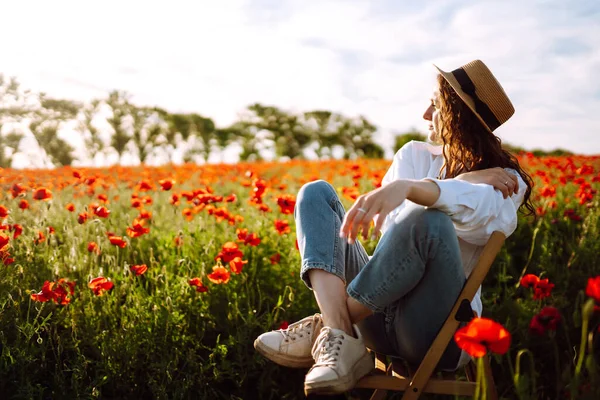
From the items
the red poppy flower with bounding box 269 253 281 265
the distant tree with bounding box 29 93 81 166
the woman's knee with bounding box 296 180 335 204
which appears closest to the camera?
the woman's knee with bounding box 296 180 335 204

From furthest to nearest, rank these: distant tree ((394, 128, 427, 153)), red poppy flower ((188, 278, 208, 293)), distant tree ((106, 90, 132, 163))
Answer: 1. distant tree ((106, 90, 132, 163))
2. distant tree ((394, 128, 427, 153))
3. red poppy flower ((188, 278, 208, 293))

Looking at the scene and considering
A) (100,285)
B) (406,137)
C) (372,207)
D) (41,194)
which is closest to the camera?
(372,207)

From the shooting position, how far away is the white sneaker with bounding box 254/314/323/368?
202cm

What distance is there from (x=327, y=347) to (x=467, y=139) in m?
0.98

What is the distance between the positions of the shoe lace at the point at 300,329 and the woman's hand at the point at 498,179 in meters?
0.72

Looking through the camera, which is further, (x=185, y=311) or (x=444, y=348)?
(x=185, y=311)

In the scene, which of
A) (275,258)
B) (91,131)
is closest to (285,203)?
(275,258)

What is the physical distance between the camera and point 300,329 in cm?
207

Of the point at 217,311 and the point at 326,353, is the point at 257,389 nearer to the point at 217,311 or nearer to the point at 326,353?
the point at 217,311

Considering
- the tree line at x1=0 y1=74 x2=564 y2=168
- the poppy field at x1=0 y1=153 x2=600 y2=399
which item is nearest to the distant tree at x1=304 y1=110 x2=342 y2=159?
the tree line at x1=0 y1=74 x2=564 y2=168

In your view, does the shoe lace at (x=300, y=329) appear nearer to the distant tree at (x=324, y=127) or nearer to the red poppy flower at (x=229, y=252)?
the red poppy flower at (x=229, y=252)

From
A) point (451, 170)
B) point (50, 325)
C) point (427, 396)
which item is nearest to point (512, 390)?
point (427, 396)

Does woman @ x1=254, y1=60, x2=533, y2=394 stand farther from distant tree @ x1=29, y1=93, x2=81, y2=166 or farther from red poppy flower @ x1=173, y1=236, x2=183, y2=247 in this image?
distant tree @ x1=29, y1=93, x2=81, y2=166

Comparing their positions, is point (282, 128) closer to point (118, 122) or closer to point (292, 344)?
point (118, 122)
